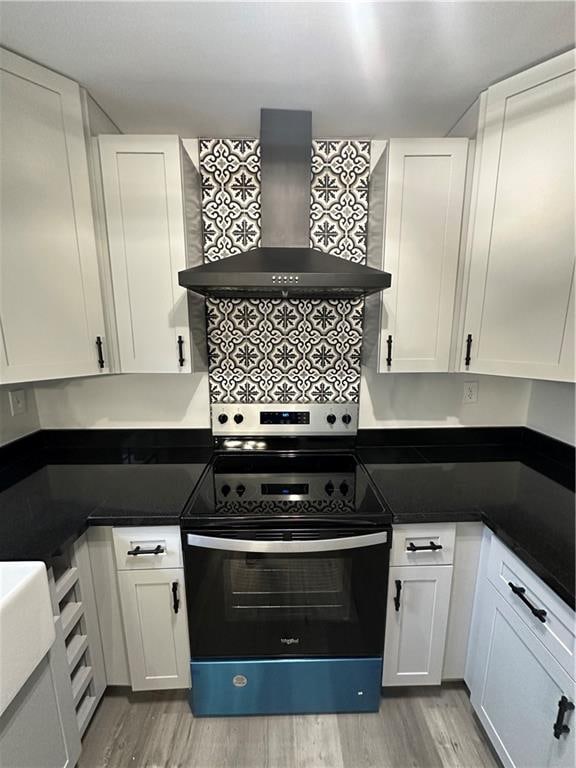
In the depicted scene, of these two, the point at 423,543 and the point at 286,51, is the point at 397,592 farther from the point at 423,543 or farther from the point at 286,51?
the point at 286,51

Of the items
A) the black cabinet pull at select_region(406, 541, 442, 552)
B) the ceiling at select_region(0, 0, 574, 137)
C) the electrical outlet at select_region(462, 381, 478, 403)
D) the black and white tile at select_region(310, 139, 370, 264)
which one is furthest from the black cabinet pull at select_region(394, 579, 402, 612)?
the ceiling at select_region(0, 0, 574, 137)

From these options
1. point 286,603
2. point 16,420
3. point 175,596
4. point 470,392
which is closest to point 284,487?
point 286,603

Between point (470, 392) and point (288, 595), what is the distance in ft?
4.39

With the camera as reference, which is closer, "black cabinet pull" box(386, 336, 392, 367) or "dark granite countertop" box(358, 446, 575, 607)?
"dark granite countertop" box(358, 446, 575, 607)

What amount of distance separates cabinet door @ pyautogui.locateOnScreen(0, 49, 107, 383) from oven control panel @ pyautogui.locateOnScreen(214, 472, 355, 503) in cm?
76

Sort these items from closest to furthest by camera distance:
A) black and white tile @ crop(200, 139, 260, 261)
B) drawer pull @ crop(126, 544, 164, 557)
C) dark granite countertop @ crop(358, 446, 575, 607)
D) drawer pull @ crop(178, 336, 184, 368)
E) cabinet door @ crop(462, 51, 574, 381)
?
1. dark granite countertop @ crop(358, 446, 575, 607)
2. cabinet door @ crop(462, 51, 574, 381)
3. drawer pull @ crop(126, 544, 164, 557)
4. drawer pull @ crop(178, 336, 184, 368)
5. black and white tile @ crop(200, 139, 260, 261)

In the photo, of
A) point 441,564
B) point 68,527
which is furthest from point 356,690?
point 68,527

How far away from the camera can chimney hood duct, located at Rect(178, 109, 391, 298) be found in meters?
1.15

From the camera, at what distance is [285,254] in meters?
1.35

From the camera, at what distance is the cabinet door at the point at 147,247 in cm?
128

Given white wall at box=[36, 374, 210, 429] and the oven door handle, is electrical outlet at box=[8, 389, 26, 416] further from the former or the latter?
the oven door handle

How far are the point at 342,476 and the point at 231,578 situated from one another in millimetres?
625

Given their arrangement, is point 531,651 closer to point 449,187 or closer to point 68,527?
point 68,527

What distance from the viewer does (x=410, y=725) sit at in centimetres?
131
